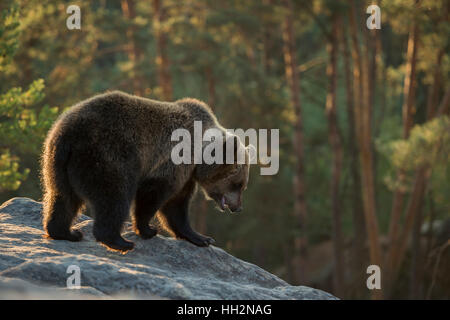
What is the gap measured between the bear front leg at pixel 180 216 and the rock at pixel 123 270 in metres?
0.16

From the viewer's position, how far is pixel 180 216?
276 inches

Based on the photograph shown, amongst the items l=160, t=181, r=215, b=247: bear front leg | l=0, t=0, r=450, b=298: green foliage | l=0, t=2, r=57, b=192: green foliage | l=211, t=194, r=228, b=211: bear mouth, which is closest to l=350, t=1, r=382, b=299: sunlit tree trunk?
l=0, t=0, r=450, b=298: green foliage

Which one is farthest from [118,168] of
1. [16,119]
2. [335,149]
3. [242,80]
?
[242,80]

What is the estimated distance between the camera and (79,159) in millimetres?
→ 5727

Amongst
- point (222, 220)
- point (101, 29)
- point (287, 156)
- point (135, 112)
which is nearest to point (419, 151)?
point (135, 112)

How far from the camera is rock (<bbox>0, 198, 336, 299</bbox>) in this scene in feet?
15.5

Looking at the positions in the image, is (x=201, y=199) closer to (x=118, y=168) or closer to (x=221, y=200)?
(x=221, y=200)

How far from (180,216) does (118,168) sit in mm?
1408

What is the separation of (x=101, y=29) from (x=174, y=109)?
15506 millimetres

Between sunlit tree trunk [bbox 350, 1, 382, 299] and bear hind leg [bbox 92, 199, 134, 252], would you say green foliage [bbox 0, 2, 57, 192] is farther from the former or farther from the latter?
sunlit tree trunk [bbox 350, 1, 382, 299]

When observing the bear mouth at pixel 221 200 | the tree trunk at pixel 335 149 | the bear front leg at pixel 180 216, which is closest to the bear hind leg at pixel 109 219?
the bear front leg at pixel 180 216

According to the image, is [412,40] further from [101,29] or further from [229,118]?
[101,29]

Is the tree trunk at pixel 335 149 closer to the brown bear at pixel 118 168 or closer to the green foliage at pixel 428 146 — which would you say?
the green foliage at pixel 428 146

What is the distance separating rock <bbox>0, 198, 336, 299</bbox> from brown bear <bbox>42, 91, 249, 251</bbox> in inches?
8.8
